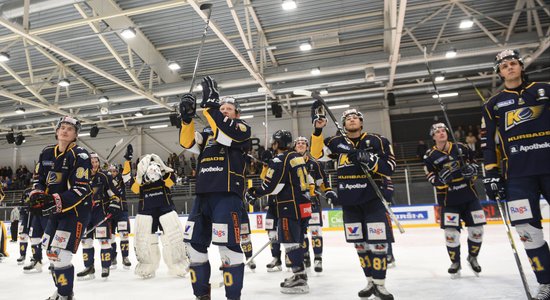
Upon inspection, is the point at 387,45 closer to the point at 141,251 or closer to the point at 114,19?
the point at 114,19

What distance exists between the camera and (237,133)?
2.77 meters

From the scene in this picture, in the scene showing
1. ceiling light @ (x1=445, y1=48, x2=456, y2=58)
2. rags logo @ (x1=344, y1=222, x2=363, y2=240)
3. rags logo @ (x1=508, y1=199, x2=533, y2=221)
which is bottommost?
rags logo @ (x1=344, y1=222, x2=363, y2=240)

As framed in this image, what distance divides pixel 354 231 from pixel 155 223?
2.86 meters

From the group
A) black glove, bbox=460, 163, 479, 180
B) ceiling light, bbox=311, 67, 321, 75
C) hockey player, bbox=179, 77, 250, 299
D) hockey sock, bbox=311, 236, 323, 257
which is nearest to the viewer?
hockey player, bbox=179, 77, 250, 299

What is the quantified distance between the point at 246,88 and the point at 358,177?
35.9 ft

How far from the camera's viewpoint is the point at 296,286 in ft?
11.8

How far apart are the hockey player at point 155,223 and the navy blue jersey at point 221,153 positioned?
7.01 ft

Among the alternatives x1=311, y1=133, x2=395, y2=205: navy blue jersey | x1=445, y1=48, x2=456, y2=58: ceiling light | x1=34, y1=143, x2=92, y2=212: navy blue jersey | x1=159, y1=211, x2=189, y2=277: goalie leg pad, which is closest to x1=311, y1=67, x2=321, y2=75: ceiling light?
x1=445, y1=48, x2=456, y2=58: ceiling light

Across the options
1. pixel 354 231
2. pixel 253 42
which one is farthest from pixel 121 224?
pixel 253 42

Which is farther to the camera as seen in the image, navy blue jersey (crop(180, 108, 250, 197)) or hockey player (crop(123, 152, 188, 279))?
hockey player (crop(123, 152, 188, 279))

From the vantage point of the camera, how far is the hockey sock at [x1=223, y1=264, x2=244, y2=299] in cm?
258

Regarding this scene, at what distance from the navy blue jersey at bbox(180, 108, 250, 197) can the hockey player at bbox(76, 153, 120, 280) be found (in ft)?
7.30

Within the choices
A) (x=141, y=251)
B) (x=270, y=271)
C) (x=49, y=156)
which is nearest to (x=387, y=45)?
(x=270, y=271)

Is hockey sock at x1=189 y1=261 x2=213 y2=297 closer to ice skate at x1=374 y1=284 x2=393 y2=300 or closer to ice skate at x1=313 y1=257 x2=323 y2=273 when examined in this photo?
ice skate at x1=374 y1=284 x2=393 y2=300
